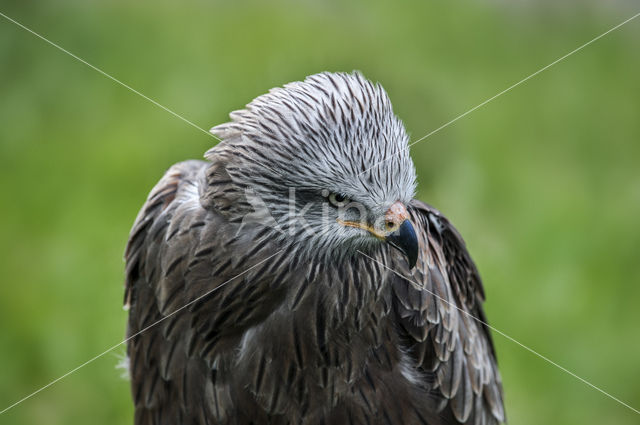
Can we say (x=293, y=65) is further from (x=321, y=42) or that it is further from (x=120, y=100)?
(x=120, y=100)

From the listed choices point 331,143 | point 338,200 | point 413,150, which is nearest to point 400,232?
point 338,200

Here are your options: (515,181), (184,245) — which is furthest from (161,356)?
(515,181)

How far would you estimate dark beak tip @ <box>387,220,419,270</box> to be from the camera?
2914mm

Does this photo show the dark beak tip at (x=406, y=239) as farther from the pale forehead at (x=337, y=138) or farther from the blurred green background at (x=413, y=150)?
the blurred green background at (x=413, y=150)

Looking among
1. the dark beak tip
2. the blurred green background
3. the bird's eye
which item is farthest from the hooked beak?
the blurred green background

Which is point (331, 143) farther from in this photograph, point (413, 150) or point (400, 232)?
point (413, 150)

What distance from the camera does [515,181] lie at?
22.2 feet

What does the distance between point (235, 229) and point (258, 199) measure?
7.3 inches

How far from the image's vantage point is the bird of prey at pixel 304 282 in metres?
2.95

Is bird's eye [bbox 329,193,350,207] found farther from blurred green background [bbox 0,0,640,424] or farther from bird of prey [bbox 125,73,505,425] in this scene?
blurred green background [bbox 0,0,640,424]

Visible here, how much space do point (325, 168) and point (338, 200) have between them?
13cm

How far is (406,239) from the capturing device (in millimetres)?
2916

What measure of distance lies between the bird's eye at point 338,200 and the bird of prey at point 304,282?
11 millimetres

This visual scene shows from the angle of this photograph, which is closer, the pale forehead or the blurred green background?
the pale forehead
